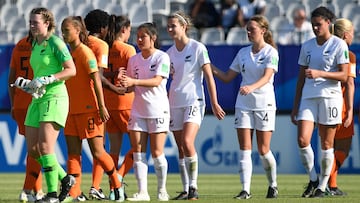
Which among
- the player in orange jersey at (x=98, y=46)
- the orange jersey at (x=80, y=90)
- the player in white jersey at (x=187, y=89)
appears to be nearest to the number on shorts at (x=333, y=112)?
the player in white jersey at (x=187, y=89)

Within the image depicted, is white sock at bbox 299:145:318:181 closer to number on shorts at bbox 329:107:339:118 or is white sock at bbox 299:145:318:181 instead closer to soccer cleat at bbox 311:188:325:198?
soccer cleat at bbox 311:188:325:198

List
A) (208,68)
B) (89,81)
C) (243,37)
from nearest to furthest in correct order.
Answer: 1. (89,81)
2. (208,68)
3. (243,37)

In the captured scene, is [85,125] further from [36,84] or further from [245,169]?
[245,169]

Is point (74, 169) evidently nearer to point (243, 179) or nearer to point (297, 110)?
Result: point (243, 179)

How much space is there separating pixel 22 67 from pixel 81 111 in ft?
3.67

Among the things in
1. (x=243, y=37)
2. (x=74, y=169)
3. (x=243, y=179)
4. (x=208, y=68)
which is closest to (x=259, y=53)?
(x=208, y=68)

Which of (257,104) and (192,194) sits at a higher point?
(257,104)

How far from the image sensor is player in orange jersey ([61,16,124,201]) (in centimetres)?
1148

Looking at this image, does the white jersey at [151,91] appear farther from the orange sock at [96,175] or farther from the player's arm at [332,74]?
the player's arm at [332,74]

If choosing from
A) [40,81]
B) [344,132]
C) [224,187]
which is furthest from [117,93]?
[224,187]

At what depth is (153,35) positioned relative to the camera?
1198 centimetres

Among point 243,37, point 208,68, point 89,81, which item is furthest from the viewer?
point 243,37

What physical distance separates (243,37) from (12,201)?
1010cm

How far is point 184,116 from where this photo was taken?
41.0 ft
